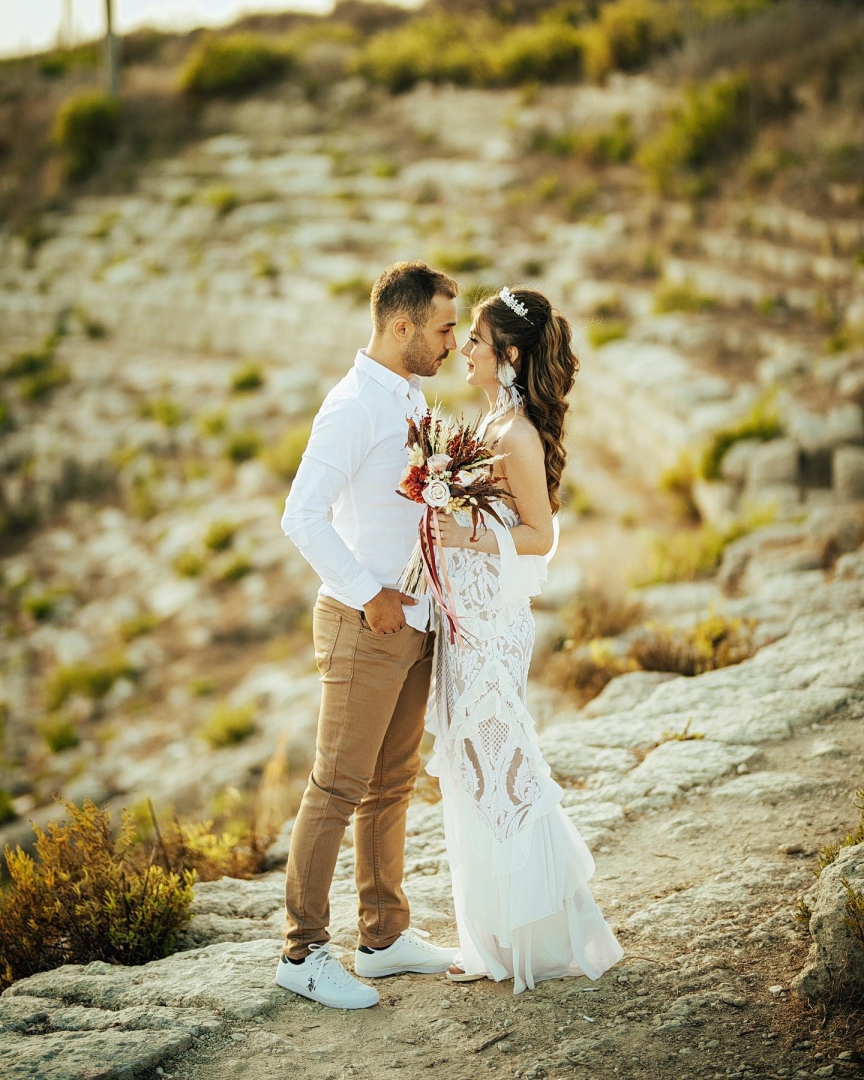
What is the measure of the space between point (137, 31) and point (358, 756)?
30458 millimetres

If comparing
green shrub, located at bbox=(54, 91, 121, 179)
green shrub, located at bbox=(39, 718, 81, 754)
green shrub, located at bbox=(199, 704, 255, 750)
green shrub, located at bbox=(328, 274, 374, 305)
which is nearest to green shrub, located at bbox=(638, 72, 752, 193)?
green shrub, located at bbox=(328, 274, 374, 305)

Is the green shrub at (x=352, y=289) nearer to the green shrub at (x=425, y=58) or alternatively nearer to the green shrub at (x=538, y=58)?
the green shrub at (x=538, y=58)

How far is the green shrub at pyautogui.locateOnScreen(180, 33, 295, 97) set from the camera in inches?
810

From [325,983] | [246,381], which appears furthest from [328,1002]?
[246,381]

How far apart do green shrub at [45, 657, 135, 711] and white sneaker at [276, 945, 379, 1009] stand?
6569mm

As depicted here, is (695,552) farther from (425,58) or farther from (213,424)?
(425,58)

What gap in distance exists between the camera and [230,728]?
26.0 ft

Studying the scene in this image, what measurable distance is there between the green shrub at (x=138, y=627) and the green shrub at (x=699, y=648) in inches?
221

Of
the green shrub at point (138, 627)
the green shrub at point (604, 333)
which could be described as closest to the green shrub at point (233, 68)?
the green shrub at point (604, 333)

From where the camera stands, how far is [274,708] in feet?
26.7

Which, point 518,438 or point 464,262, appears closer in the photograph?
point 518,438

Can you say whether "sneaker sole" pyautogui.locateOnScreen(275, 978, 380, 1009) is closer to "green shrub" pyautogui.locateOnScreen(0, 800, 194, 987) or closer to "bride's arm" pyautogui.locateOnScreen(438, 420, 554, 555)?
"green shrub" pyautogui.locateOnScreen(0, 800, 194, 987)

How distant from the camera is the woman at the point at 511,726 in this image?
128 inches

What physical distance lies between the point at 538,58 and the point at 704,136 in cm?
554
